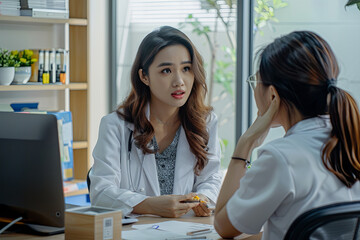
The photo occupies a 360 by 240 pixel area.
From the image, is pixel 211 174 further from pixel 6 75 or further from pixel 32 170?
pixel 6 75

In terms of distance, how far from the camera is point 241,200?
145 centimetres

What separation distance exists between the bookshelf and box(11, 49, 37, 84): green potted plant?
31 centimetres

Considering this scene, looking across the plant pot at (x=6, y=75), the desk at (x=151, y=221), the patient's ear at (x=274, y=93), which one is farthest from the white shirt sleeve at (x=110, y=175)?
the plant pot at (x=6, y=75)

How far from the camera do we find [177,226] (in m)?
1.88

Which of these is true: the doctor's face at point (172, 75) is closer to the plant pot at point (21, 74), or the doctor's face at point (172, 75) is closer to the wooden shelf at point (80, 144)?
the plant pot at point (21, 74)

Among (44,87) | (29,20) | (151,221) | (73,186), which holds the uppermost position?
(29,20)

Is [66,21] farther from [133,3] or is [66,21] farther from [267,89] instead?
[267,89]

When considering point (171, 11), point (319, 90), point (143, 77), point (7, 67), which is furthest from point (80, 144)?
point (319, 90)

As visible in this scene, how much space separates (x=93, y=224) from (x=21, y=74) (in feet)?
8.30

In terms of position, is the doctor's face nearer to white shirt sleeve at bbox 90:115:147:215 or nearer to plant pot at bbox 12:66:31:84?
white shirt sleeve at bbox 90:115:147:215

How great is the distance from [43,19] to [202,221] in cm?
255

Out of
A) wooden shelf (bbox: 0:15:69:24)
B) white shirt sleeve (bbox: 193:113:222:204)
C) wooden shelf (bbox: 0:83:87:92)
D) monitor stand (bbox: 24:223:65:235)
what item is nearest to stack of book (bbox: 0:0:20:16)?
wooden shelf (bbox: 0:15:69:24)

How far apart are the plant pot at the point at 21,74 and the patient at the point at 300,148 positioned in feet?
8.74

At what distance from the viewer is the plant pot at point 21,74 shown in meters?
3.87
